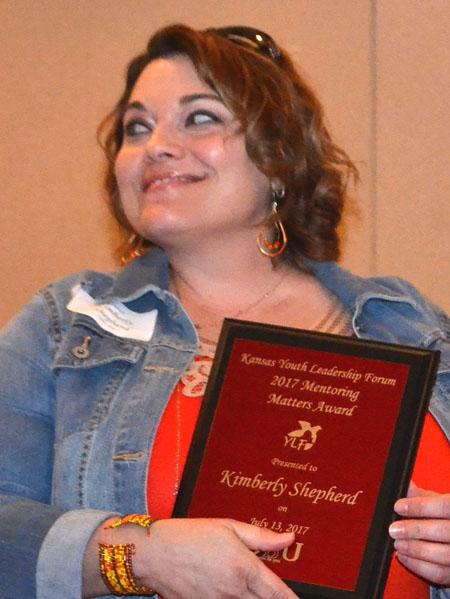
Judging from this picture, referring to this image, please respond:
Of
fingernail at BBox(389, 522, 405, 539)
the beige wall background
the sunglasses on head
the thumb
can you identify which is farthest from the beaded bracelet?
the beige wall background

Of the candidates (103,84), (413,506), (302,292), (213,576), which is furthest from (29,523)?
(103,84)

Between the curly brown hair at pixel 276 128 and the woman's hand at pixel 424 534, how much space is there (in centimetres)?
63

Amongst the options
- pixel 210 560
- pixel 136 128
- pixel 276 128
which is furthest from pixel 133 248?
pixel 210 560

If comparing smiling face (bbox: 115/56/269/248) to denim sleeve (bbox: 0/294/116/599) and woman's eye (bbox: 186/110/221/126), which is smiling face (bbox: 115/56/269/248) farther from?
denim sleeve (bbox: 0/294/116/599)

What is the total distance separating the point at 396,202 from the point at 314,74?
1.07ft

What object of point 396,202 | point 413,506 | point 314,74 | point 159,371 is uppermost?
point 314,74

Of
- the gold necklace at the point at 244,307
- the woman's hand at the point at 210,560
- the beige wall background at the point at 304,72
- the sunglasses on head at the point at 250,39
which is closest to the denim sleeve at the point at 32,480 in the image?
the woman's hand at the point at 210,560

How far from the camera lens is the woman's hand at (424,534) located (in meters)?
1.33

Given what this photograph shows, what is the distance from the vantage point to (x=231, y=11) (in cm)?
260

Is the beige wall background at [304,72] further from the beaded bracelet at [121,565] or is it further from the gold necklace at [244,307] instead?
the beaded bracelet at [121,565]

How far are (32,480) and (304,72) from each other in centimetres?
127

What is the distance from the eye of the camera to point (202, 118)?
1789 mm

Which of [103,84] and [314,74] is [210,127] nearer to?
[314,74]

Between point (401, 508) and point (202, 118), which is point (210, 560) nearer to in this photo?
point (401, 508)
